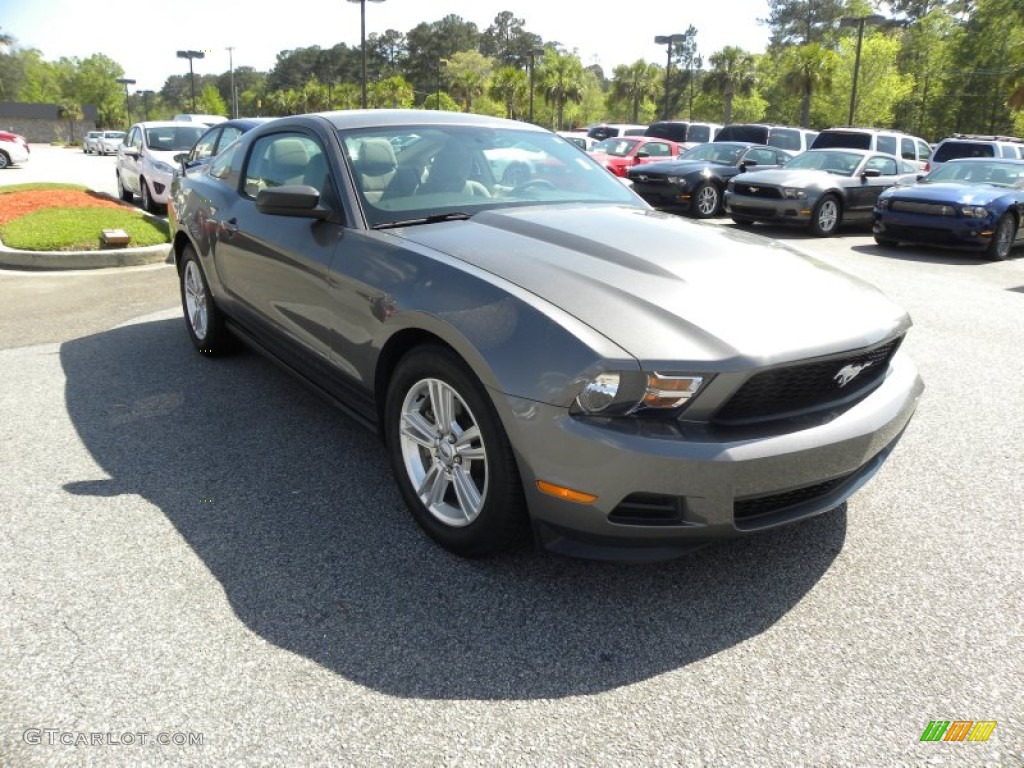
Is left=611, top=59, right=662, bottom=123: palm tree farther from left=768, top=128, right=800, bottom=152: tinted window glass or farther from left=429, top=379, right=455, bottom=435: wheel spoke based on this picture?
left=429, top=379, right=455, bottom=435: wheel spoke

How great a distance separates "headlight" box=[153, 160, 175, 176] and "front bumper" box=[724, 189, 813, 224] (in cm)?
900

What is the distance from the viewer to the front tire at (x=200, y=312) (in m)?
5.25

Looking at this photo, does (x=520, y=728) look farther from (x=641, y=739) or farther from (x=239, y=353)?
(x=239, y=353)

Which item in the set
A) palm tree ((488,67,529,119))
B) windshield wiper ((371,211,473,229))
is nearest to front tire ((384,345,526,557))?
windshield wiper ((371,211,473,229))

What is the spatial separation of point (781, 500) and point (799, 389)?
368 mm

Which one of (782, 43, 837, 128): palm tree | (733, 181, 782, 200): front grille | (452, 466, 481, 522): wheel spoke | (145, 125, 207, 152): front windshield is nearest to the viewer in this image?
(452, 466, 481, 522): wheel spoke

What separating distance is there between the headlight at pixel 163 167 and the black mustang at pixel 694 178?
7.73 meters

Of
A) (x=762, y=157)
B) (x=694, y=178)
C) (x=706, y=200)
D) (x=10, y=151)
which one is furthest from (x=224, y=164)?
(x=10, y=151)

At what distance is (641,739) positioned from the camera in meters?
2.15

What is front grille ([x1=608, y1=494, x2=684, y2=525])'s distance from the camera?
2.46m

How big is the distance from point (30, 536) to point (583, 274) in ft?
7.69

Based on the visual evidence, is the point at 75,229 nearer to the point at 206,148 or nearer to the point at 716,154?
the point at 206,148

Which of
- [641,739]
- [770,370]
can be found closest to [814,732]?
[641,739]

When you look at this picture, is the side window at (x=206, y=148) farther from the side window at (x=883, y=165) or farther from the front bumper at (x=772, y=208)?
Result: the side window at (x=883, y=165)
